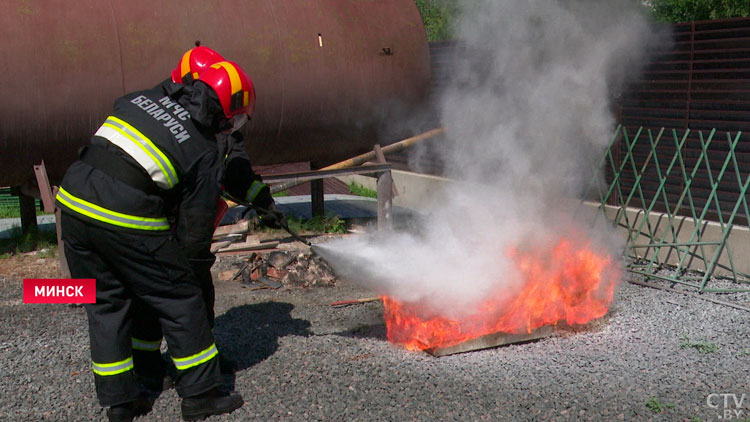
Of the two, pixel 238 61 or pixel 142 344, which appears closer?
pixel 142 344

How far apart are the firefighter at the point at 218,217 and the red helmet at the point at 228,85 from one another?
3cm

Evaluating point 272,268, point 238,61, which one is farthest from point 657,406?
point 238,61

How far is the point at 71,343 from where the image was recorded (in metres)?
5.07

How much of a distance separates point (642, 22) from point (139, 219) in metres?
5.95

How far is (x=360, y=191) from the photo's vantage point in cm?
1209

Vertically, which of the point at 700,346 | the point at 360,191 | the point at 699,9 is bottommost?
the point at 360,191

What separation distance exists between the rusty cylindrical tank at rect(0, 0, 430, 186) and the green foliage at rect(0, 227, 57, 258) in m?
1.24

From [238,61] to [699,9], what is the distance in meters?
13.1

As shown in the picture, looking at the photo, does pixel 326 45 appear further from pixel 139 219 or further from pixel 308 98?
pixel 139 219

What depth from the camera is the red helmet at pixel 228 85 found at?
3887 mm

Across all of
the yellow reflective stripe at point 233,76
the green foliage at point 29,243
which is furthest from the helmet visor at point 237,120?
the green foliage at point 29,243

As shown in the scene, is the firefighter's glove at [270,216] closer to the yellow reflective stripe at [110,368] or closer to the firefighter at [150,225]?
the firefighter at [150,225]

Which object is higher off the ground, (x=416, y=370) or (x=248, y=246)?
(x=416, y=370)

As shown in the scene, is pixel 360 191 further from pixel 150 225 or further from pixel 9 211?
pixel 150 225
